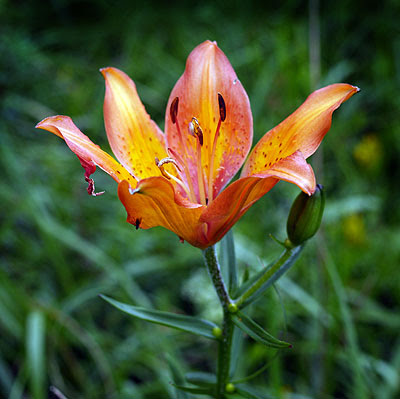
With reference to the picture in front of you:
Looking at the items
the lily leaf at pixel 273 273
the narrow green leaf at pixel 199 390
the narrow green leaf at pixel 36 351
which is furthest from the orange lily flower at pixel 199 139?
the narrow green leaf at pixel 36 351

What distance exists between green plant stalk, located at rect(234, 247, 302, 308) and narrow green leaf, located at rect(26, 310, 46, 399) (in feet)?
2.38

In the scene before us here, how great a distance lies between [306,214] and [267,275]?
11cm

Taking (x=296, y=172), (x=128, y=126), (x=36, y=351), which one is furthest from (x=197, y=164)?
(x=36, y=351)

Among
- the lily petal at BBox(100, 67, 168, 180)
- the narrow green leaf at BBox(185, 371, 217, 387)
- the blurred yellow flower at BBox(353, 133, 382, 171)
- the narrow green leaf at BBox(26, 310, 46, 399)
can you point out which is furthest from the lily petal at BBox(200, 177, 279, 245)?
the blurred yellow flower at BBox(353, 133, 382, 171)

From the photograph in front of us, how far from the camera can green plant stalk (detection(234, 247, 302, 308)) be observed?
2.36 feet

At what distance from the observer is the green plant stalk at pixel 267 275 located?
2.36ft

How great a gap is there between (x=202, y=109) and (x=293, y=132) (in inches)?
8.1

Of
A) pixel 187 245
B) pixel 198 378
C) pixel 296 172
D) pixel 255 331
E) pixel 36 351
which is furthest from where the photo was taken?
pixel 187 245

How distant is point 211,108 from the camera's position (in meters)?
0.86

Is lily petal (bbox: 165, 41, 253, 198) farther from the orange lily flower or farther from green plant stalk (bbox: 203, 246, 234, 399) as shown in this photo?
green plant stalk (bbox: 203, 246, 234, 399)

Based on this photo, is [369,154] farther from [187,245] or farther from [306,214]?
[306,214]

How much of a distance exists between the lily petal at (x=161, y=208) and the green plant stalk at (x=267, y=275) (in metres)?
0.11

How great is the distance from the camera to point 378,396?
4.23 feet

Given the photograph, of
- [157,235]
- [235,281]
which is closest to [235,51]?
[157,235]
